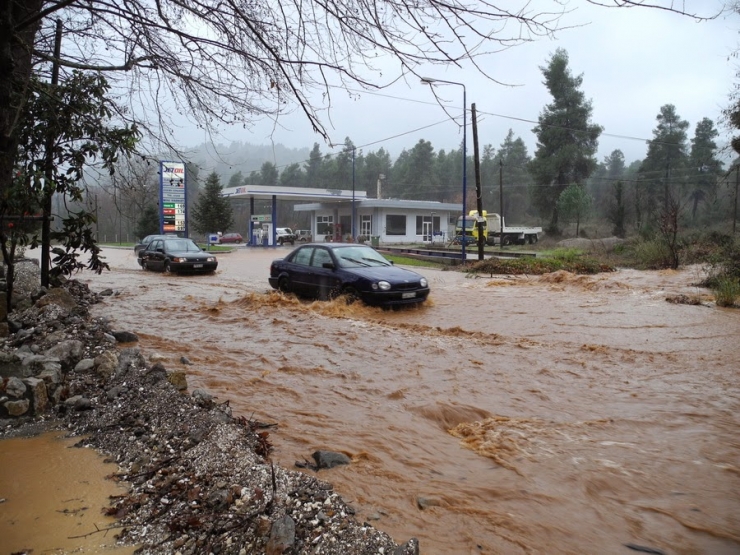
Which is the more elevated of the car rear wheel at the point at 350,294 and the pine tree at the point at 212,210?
the pine tree at the point at 212,210

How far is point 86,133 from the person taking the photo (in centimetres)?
525

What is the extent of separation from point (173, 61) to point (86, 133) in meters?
1.24

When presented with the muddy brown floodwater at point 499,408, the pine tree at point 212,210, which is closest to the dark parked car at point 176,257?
the muddy brown floodwater at point 499,408

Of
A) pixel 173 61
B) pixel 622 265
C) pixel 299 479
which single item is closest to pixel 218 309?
pixel 173 61

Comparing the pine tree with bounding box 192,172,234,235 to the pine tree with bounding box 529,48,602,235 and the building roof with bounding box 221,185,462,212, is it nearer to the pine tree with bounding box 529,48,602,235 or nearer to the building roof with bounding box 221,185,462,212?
the building roof with bounding box 221,185,462,212

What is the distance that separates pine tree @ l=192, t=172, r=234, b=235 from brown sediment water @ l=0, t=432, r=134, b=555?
44.3m

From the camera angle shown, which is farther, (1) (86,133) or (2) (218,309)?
A: (2) (218,309)

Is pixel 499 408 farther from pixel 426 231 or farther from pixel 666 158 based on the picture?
pixel 666 158

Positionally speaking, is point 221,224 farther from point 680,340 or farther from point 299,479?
point 299,479

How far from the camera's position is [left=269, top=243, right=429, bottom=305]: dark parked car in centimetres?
1212

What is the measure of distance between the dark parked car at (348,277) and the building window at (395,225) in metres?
37.7

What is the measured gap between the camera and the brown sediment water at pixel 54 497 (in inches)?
126

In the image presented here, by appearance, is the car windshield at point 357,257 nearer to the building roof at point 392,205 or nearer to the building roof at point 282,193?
the building roof at point 282,193

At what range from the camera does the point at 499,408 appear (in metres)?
6.12
